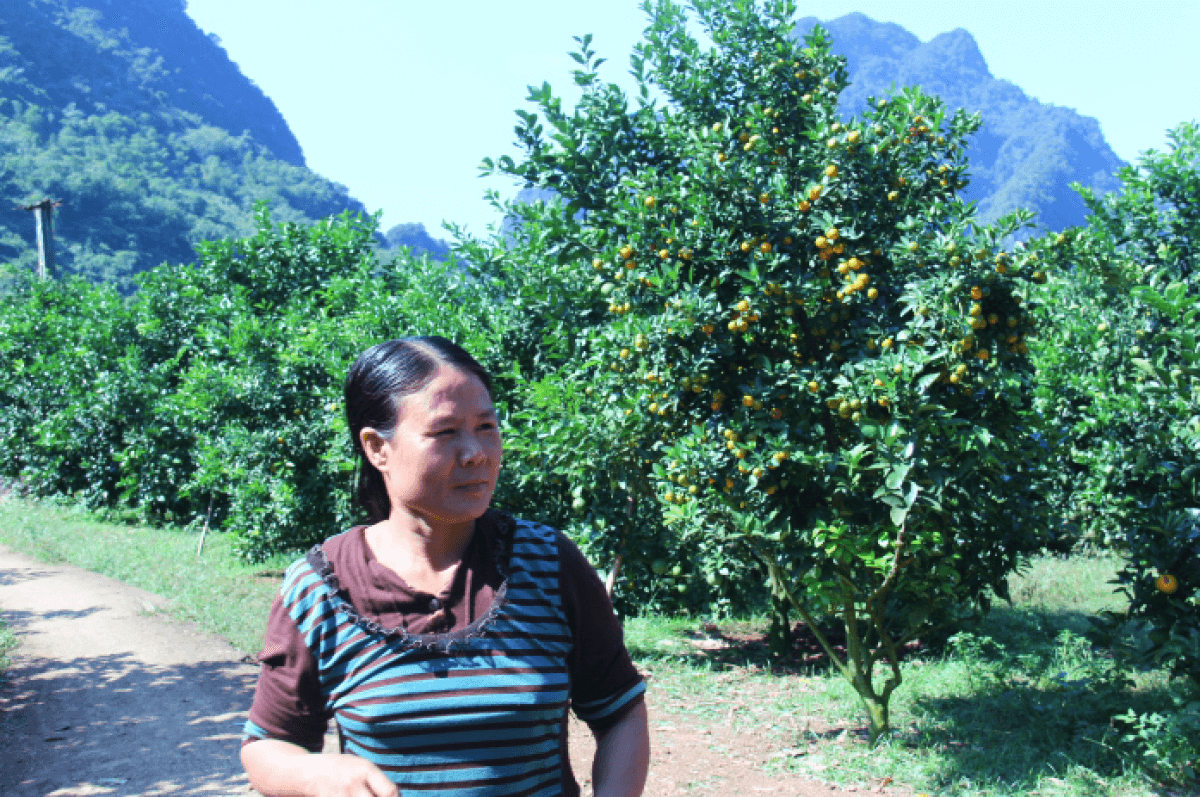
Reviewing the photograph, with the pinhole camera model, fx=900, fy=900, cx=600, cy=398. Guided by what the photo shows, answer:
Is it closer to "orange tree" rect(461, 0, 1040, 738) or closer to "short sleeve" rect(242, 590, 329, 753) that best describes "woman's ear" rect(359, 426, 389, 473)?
"short sleeve" rect(242, 590, 329, 753)

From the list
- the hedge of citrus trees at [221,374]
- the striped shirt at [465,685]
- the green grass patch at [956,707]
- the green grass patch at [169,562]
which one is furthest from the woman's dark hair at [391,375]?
the green grass patch at [169,562]

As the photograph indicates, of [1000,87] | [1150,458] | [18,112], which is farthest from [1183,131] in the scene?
[1000,87]

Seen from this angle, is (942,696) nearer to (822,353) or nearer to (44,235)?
(822,353)

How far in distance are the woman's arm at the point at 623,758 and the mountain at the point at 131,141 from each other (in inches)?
1795

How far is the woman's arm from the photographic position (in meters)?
1.60

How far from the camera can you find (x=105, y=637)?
7887 mm

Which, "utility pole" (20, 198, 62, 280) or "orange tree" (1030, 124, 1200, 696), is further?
"utility pole" (20, 198, 62, 280)

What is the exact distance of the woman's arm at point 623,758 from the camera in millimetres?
1597

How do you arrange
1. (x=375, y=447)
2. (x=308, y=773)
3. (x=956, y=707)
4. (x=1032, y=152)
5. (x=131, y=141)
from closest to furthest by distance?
1. (x=308, y=773)
2. (x=375, y=447)
3. (x=956, y=707)
4. (x=131, y=141)
5. (x=1032, y=152)

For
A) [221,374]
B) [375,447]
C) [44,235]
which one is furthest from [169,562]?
[44,235]

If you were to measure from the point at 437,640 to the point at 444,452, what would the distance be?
0.33 m

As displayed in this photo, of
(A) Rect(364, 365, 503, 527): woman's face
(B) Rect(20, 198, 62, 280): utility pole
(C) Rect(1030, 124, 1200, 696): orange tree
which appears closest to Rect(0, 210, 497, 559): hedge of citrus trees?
(B) Rect(20, 198, 62, 280): utility pole

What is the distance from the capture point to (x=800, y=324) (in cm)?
476

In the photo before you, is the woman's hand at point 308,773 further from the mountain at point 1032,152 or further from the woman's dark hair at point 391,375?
the mountain at point 1032,152
